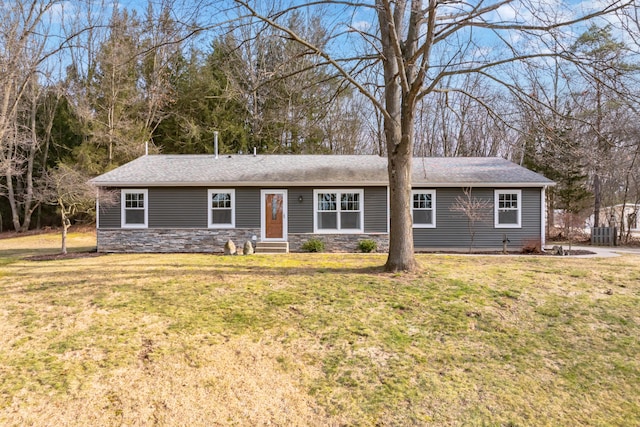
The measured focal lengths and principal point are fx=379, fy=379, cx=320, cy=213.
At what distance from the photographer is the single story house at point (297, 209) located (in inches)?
535

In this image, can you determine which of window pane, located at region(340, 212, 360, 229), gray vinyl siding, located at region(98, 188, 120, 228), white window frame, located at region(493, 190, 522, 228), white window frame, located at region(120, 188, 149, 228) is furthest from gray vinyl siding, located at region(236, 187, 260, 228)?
white window frame, located at region(493, 190, 522, 228)

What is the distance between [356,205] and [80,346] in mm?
10235

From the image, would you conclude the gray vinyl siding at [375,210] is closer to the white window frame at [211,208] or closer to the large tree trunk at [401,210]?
the white window frame at [211,208]

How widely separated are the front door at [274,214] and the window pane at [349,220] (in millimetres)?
2077

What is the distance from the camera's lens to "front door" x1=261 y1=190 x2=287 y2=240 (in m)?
13.8

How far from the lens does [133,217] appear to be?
541 inches

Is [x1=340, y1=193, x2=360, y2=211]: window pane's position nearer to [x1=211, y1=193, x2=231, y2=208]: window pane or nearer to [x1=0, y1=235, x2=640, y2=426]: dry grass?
[x1=211, y1=193, x2=231, y2=208]: window pane

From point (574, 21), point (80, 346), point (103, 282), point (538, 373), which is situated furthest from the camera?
point (103, 282)

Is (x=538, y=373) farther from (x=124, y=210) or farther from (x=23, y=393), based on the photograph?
(x=124, y=210)

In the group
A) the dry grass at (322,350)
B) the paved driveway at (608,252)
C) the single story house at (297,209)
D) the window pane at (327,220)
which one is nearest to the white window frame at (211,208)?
the single story house at (297,209)

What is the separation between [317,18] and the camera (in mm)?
8609

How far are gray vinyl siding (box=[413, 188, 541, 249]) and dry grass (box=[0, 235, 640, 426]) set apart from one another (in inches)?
242

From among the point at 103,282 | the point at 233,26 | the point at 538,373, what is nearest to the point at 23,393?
the point at 103,282

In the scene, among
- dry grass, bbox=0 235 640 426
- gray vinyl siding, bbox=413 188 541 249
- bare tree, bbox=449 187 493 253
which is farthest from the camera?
gray vinyl siding, bbox=413 188 541 249
